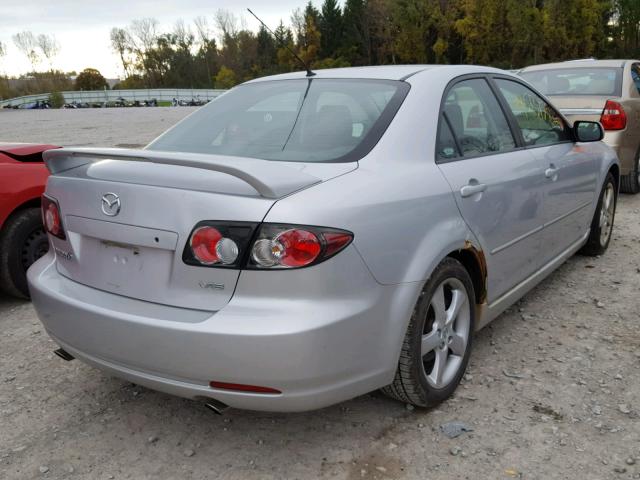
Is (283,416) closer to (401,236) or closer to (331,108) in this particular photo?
(401,236)

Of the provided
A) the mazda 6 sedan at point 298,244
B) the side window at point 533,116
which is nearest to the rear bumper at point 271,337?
the mazda 6 sedan at point 298,244

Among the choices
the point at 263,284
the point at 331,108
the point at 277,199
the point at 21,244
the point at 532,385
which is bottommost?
the point at 532,385

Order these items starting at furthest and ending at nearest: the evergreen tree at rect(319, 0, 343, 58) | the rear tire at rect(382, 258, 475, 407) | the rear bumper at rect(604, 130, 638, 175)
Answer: the evergreen tree at rect(319, 0, 343, 58), the rear bumper at rect(604, 130, 638, 175), the rear tire at rect(382, 258, 475, 407)

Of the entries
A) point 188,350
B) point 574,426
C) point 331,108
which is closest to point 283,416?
point 188,350

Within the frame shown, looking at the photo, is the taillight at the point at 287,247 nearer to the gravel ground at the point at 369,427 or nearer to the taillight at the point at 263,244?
the taillight at the point at 263,244

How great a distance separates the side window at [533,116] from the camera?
354cm

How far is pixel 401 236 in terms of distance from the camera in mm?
2289

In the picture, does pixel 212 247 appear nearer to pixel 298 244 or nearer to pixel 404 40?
pixel 298 244

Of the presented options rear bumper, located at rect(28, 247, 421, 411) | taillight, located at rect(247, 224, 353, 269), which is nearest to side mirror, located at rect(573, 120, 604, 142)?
rear bumper, located at rect(28, 247, 421, 411)

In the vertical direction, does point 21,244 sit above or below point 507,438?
above

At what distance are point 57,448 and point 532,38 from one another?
62.3 meters

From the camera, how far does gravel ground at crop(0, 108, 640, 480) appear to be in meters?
2.34

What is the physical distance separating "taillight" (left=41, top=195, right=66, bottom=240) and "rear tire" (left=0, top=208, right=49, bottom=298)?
180 cm

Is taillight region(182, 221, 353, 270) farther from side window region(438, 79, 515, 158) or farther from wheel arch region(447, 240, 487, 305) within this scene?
side window region(438, 79, 515, 158)
